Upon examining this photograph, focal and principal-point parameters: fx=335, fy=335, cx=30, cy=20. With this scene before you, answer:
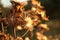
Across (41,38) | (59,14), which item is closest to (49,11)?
(59,14)

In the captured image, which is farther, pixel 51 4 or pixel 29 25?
pixel 51 4

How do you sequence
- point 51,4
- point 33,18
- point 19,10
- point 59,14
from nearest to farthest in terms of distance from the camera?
point 19,10 < point 33,18 < point 59,14 < point 51,4

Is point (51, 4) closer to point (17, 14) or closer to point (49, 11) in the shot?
point (49, 11)

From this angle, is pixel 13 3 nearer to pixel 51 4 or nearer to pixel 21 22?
pixel 21 22

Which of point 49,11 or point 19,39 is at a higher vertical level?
point 19,39

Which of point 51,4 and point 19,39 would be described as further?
point 51,4

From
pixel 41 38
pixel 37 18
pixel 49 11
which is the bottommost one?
pixel 49 11

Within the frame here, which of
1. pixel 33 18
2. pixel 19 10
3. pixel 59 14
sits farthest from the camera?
pixel 59 14

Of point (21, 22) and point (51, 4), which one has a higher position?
point (21, 22)

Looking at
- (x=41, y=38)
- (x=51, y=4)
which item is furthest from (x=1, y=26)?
(x=51, y=4)
